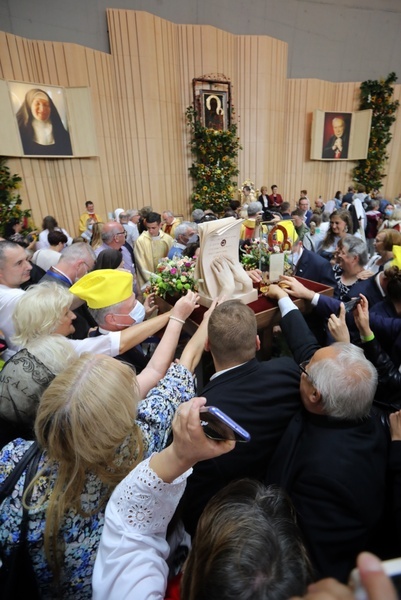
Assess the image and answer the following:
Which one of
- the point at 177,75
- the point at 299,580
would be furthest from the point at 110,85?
the point at 299,580

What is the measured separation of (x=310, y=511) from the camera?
4.11 ft

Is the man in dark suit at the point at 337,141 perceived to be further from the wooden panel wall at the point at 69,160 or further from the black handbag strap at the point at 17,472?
the black handbag strap at the point at 17,472

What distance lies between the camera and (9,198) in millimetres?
7535

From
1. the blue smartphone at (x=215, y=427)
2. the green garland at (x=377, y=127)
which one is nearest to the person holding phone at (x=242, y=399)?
the blue smartphone at (x=215, y=427)

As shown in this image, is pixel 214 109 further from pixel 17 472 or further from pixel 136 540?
pixel 136 540

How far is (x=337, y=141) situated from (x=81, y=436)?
574 inches

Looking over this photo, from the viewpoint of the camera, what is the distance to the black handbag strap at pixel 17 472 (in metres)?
1.14

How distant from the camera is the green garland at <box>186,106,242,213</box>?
32.5 ft

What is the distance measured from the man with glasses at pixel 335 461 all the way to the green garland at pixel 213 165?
31.1 feet

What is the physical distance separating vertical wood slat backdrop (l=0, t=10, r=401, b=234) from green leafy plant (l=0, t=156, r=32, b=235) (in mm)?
286

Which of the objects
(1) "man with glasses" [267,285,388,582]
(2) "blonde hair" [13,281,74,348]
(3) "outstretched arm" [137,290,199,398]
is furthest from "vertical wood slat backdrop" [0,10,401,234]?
(1) "man with glasses" [267,285,388,582]

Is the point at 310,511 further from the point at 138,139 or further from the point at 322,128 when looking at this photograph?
the point at 322,128

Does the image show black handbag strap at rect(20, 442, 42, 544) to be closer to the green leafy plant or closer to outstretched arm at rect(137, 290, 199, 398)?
outstretched arm at rect(137, 290, 199, 398)

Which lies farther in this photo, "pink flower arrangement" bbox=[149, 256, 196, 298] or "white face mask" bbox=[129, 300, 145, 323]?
"pink flower arrangement" bbox=[149, 256, 196, 298]
